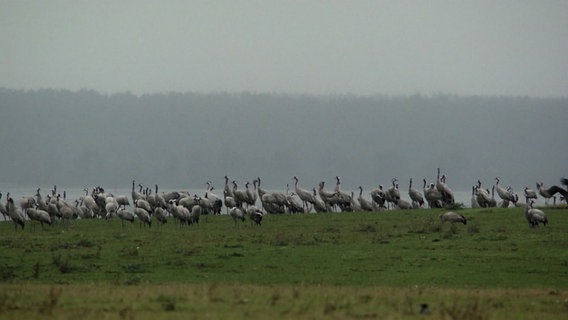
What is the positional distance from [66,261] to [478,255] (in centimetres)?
1150

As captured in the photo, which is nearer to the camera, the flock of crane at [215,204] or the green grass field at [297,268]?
the green grass field at [297,268]

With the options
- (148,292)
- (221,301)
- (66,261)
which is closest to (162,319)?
(221,301)

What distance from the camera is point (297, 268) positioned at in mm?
29359

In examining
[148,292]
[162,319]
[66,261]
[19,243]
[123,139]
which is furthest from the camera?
[123,139]

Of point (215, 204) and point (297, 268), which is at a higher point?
point (215, 204)

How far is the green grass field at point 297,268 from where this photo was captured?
62.5ft

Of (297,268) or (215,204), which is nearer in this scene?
(297,268)

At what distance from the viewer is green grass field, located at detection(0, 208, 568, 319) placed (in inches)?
750

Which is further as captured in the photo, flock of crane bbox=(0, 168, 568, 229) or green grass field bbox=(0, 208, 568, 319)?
flock of crane bbox=(0, 168, 568, 229)

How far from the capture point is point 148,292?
21109mm

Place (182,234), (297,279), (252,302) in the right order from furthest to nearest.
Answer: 1. (182,234)
2. (297,279)
3. (252,302)

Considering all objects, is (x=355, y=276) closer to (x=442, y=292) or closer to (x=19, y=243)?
(x=442, y=292)

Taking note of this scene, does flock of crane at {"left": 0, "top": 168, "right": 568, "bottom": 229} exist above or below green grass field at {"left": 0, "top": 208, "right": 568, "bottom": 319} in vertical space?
above

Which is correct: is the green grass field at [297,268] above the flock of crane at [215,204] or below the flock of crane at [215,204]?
below
